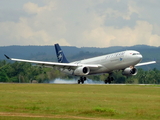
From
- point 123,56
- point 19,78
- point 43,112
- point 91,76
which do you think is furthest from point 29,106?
point 19,78

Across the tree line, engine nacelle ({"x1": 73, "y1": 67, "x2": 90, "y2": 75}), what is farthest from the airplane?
the tree line

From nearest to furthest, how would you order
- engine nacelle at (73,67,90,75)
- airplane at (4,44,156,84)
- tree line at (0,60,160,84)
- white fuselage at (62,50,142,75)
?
white fuselage at (62,50,142,75)
airplane at (4,44,156,84)
engine nacelle at (73,67,90,75)
tree line at (0,60,160,84)

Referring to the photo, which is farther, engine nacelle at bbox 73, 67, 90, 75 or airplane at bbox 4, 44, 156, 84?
engine nacelle at bbox 73, 67, 90, 75

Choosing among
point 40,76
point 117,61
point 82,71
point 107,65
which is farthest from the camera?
point 40,76

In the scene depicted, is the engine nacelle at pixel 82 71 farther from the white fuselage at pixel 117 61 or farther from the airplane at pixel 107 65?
the white fuselage at pixel 117 61

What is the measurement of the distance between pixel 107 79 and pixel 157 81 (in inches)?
1223

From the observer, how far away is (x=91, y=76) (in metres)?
81.4

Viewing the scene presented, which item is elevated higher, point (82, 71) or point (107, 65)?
point (107, 65)

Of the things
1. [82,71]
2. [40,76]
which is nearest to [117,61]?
[82,71]

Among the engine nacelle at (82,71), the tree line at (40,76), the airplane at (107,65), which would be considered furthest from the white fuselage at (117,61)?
the tree line at (40,76)

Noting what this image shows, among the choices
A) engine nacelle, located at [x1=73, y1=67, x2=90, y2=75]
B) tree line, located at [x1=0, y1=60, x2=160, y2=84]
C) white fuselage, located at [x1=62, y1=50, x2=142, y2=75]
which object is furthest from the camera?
tree line, located at [x1=0, y1=60, x2=160, y2=84]

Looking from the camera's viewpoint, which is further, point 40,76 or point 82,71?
point 40,76

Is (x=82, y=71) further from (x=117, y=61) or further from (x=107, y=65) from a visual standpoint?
(x=117, y=61)

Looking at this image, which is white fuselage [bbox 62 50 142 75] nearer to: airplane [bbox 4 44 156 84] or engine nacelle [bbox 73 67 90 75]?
airplane [bbox 4 44 156 84]
